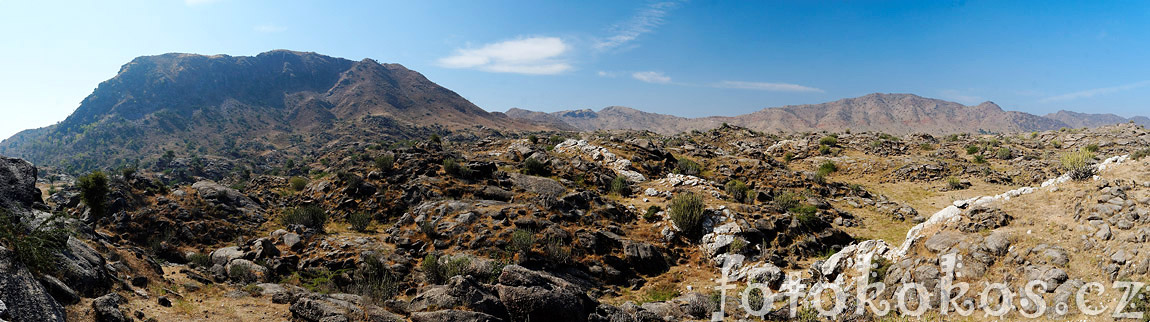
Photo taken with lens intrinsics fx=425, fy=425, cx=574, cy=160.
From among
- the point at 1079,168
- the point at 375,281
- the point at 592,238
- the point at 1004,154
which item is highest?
the point at 1004,154

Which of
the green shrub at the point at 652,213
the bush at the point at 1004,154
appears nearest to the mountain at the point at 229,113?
the green shrub at the point at 652,213

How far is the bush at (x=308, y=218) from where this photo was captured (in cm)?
1953

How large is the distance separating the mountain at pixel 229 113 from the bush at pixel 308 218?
88.0 metres

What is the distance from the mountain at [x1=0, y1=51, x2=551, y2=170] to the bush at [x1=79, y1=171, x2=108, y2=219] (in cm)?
8882

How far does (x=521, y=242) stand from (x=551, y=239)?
120cm

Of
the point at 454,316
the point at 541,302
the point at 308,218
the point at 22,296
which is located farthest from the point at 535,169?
the point at 22,296

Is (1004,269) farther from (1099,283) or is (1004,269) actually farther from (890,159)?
(890,159)

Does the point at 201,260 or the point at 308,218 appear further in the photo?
the point at 308,218

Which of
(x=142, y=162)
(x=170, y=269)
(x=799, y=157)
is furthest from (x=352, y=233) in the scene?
(x=142, y=162)

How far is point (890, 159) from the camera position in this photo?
33469 mm

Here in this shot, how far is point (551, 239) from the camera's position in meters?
15.3

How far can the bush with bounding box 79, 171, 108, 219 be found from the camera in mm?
16531

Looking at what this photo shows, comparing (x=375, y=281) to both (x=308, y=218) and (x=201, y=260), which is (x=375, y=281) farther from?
(x=308, y=218)

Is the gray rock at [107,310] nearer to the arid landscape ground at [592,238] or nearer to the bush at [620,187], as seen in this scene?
the arid landscape ground at [592,238]
